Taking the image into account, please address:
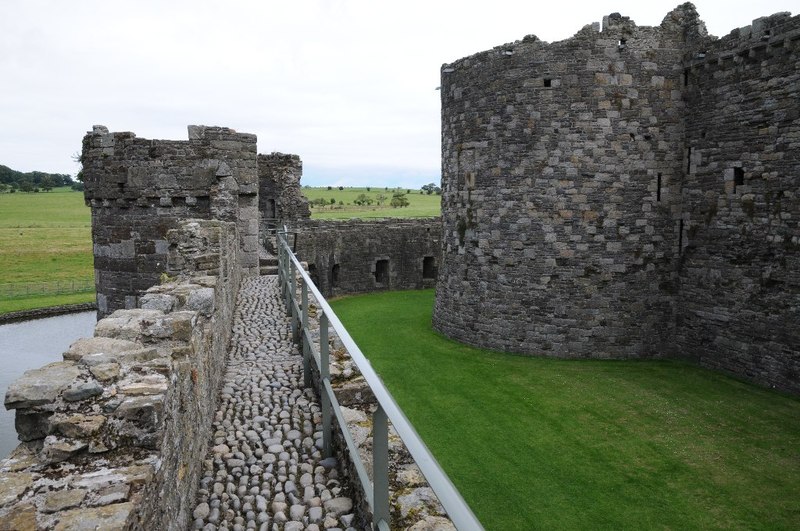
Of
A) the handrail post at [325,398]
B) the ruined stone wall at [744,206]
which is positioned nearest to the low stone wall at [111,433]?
the handrail post at [325,398]

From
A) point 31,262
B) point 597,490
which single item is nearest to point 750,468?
point 597,490

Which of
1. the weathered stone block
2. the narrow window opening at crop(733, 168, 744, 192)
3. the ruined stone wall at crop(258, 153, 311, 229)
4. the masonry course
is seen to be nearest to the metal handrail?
the weathered stone block

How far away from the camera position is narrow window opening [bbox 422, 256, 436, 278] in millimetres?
28828

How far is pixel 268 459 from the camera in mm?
5035

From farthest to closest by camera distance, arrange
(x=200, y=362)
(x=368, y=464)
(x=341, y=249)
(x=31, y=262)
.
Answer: (x=31, y=262) < (x=341, y=249) < (x=200, y=362) < (x=368, y=464)

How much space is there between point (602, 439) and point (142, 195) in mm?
10334

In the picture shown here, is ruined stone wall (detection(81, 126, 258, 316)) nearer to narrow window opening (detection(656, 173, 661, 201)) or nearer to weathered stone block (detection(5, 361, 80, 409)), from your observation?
weathered stone block (detection(5, 361, 80, 409))

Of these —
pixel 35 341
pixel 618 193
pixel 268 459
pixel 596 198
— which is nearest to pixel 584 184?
pixel 596 198

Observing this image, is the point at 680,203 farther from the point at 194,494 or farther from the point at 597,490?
the point at 194,494

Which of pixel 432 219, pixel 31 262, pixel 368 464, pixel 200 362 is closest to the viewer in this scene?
pixel 368 464

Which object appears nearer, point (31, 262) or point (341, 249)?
point (341, 249)

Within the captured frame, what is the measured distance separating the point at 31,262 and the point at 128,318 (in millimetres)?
47450

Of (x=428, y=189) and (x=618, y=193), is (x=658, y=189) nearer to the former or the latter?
(x=618, y=193)

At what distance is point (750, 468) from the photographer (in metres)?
9.00
